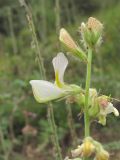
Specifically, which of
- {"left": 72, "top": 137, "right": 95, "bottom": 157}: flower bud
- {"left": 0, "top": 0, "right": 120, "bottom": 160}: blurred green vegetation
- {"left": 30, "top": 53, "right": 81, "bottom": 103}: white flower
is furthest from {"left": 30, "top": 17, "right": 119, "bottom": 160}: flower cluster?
{"left": 0, "top": 0, "right": 120, "bottom": 160}: blurred green vegetation

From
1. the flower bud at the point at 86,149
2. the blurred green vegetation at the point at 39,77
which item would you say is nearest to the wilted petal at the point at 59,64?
the flower bud at the point at 86,149

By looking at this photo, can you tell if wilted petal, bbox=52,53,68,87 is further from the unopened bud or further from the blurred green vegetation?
the blurred green vegetation

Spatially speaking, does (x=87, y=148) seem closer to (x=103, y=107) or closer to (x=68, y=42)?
(x=103, y=107)

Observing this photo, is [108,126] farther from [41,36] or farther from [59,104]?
[41,36]

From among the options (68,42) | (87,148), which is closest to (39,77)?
(68,42)

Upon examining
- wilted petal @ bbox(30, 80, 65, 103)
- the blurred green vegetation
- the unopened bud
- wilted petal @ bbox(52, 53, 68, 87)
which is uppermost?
the unopened bud

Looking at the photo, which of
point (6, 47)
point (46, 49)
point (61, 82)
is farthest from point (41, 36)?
point (61, 82)

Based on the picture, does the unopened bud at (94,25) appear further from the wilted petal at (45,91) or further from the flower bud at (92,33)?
the wilted petal at (45,91)
